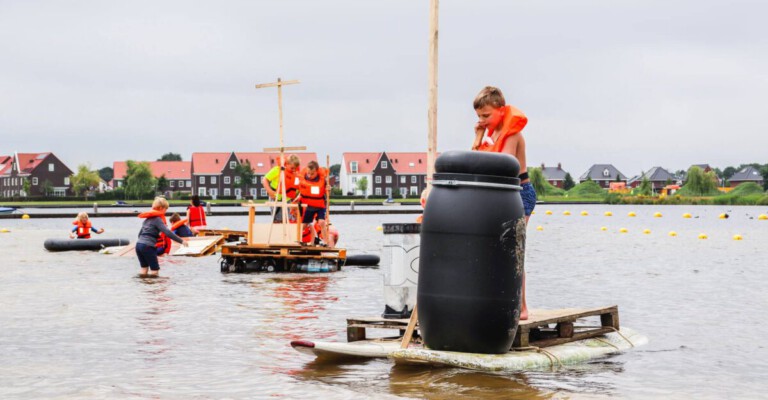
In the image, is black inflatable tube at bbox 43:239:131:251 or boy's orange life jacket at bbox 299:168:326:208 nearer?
boy's orange life jacket at bbox 299:168:326:208

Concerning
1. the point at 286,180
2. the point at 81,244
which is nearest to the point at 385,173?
the point at 81,244

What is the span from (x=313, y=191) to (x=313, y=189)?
4 cm

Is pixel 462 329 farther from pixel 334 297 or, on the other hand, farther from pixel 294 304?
pixel 334 297

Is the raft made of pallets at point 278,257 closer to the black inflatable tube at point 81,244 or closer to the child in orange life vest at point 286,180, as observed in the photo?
the child in orange life vest at point 286,180

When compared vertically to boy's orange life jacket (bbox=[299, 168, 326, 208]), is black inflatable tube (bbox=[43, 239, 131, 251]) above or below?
below

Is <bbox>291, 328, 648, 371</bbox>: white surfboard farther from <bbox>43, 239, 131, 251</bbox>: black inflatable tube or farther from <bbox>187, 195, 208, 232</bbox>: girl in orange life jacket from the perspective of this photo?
<bbox>43, 239, 131, 251</bbox>: black inflatable tube

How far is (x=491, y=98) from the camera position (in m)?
8.07

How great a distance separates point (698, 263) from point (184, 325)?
16.9 meters

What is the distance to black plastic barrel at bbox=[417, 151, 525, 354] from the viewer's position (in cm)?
723

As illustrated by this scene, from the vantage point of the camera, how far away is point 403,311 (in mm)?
9578

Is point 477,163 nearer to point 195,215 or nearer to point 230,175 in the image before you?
point 195,215

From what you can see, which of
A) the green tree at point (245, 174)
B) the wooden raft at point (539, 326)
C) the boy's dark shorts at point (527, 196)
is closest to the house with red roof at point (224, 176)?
the green tree at point (245, 174)

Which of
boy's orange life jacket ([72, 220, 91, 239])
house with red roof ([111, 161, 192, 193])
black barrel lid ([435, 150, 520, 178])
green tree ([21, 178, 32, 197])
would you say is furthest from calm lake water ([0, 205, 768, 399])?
house with red roof ([111, 161, 192, 193])

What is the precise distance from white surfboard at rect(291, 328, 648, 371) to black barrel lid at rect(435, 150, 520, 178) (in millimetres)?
1432
